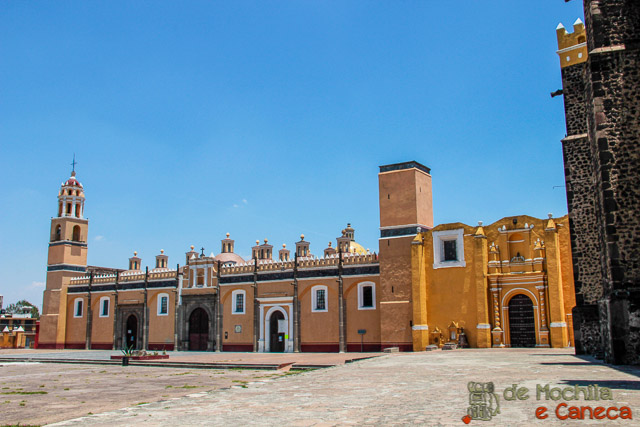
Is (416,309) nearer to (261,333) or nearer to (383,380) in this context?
(261,333)

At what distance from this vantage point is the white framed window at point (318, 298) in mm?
31219

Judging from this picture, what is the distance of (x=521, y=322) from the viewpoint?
24.3 m

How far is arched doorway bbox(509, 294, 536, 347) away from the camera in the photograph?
24.0 metres

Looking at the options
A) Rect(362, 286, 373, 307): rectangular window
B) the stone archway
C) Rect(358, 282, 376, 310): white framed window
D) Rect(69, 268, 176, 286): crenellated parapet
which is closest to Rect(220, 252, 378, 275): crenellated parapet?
Rect(358, 282, 376, 310): white framed window

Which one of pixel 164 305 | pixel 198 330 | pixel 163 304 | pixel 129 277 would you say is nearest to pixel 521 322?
pixel 198 330

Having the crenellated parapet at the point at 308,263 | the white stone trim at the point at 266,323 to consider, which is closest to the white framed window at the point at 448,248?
the crenellated parapet at the point at 308,263

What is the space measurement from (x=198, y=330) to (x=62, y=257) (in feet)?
44.9

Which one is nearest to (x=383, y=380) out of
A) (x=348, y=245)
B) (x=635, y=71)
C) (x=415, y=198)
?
(x=635, y=71)

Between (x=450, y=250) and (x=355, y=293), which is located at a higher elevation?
(x=450, y=250)

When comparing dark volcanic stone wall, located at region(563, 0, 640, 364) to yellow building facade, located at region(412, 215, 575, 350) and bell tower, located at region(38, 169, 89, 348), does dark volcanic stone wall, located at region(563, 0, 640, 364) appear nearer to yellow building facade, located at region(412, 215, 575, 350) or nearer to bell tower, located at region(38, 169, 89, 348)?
yellow building facade, located at region(412, 215, 575, 350)

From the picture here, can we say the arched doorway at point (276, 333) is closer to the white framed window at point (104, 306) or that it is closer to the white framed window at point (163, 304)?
the white framed window at point (163, 304)

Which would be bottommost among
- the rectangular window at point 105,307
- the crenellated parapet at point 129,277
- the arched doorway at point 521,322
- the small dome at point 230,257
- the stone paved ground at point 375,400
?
the stone paved ground at point 375,400

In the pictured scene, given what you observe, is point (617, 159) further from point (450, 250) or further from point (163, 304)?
point (163, 304)

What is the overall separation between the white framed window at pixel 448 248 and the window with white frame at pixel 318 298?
23.7ft
